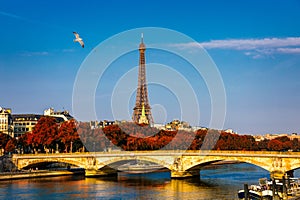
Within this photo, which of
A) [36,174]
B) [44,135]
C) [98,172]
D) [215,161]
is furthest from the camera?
[44,135]

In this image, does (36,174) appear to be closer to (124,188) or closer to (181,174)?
(124,188)

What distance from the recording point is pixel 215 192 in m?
39.8

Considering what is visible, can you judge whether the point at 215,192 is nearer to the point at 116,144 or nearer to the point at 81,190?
the point at 81,190

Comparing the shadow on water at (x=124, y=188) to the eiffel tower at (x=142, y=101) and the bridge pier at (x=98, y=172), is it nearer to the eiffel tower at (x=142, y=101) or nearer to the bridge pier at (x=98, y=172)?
the bridge pier at (x=98, y=172)

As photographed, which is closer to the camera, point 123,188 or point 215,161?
point 123,188

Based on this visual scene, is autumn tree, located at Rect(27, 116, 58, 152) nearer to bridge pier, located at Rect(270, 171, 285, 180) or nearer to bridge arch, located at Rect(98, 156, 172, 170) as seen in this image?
bridge arch, located at Rect(98, 156, 172, 170)

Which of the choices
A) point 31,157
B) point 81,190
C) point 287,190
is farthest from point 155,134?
point 287,190

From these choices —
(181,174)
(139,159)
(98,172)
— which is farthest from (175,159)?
(98,172)

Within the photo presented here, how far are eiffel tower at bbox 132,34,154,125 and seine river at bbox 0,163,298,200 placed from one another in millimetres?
37278

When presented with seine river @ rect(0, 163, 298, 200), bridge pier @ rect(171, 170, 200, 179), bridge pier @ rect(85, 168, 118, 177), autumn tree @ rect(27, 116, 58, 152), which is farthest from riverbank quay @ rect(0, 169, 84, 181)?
bridge pier @ rect(171, 170, 200, 179)

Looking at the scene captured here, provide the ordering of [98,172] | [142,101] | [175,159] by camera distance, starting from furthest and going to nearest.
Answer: [142,101] → [98,172] → [175,159]

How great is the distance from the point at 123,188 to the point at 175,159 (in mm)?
9652

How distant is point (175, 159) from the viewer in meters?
51.8

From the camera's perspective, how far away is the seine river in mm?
38625
